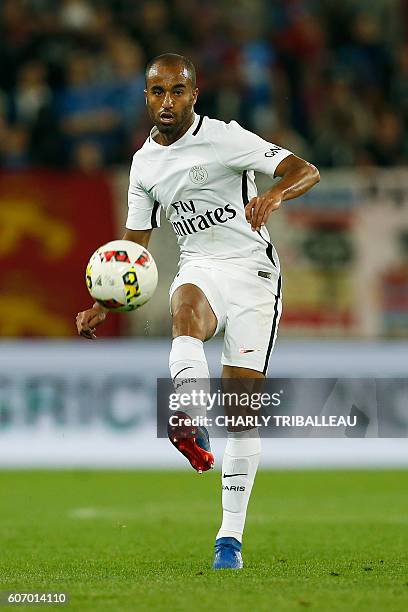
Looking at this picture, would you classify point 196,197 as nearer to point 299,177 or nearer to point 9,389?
point 299,177

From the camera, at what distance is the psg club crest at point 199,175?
6430mm

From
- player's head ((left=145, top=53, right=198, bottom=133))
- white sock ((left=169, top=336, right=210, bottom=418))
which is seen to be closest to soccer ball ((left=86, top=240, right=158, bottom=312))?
white sock ((left=169, top=336, right=210, bottom=418))

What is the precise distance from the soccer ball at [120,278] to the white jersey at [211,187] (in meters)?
0.50

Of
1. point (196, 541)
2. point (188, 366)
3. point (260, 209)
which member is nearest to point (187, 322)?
point (188, 366)

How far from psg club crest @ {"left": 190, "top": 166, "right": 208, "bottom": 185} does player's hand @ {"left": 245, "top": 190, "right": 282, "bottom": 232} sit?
694 mm

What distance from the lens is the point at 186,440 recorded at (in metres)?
5.58

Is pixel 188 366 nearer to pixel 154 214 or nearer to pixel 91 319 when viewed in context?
pixel 91 319

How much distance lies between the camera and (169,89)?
20.6ft

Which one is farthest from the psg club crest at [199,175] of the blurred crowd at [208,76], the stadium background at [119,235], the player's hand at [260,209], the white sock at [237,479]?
the blurred crowd at [208,76]

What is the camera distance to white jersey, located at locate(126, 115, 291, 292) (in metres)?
6.42

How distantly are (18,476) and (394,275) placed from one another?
4.31 metres

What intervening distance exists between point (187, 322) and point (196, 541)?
6.97ft

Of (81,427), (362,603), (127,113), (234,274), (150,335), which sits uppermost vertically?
(127,113)

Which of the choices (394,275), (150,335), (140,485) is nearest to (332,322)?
(394,275)
